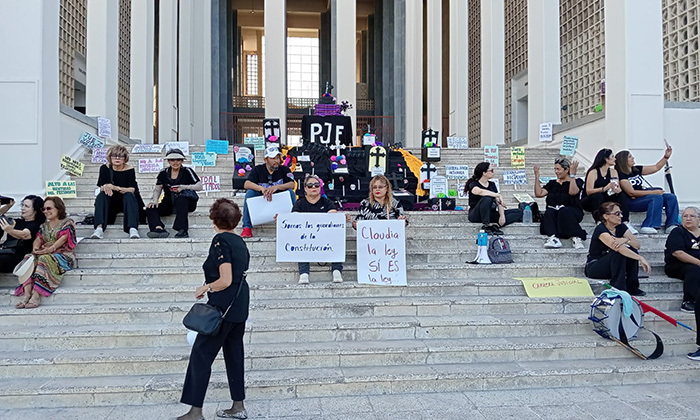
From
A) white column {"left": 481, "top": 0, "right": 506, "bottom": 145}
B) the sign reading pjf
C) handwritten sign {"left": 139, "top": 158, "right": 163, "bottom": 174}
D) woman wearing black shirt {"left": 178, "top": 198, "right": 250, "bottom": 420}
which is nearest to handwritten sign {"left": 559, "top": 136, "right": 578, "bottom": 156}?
white column {"left": 481, "top": 0, "right": 506, "bottom": 145}

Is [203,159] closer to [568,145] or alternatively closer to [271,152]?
[271,152]

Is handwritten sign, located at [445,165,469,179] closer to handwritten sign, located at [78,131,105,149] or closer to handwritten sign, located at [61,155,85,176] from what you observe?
handwritten sign, located at [61,155,85,176]

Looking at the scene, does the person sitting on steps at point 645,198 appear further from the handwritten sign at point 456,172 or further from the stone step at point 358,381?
the handwritten sign at point 456,172

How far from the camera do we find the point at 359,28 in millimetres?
25797

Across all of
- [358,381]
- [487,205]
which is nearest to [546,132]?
[487,205]

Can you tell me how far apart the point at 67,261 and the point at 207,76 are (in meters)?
14.3

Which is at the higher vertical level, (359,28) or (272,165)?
(359,28)

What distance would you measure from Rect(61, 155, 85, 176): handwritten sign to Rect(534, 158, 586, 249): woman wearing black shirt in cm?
704

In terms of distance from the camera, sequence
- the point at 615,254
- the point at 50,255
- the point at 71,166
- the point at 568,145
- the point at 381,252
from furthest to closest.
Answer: the point at 568,145 < the point at 71,166 < the point at 381,252 < the point at 615,254 < the point at 50,255

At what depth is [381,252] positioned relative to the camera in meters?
5.18

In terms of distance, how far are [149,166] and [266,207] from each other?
4.08m

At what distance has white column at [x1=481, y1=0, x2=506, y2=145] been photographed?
1533cm

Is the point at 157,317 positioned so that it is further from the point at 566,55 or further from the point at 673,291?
the point at 566,55

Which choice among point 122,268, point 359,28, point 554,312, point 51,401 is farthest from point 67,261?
point 359,28
